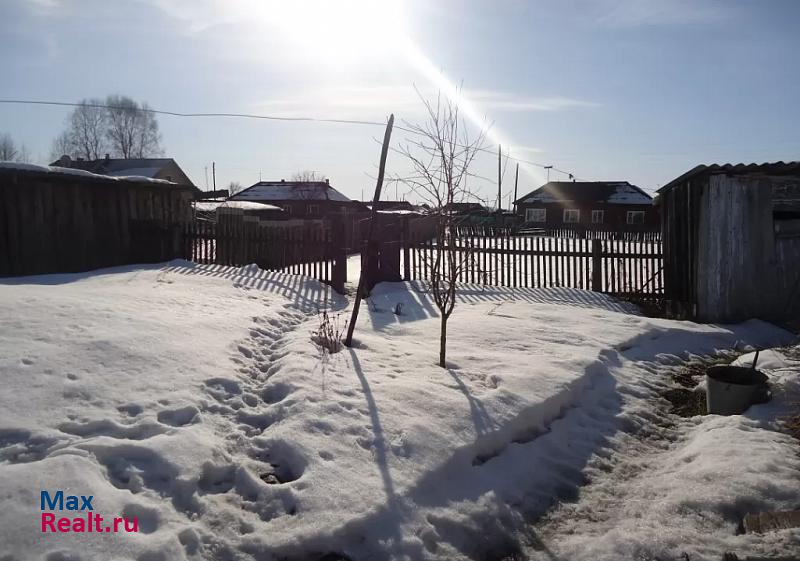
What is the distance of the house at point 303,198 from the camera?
136ft

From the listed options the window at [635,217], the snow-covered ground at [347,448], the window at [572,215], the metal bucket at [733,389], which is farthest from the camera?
the window at [572,215]

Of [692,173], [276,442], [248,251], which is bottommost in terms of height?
[276,442]

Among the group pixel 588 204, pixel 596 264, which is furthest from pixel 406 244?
pixel 588 204

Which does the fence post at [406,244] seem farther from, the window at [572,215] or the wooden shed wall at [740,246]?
the window at [572,215]

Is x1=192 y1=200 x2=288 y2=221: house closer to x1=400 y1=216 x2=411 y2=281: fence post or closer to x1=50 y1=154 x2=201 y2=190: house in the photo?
x1=400 y1=216 x2=411 y2=281: fence post

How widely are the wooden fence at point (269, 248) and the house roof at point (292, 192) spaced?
28263 millimetres

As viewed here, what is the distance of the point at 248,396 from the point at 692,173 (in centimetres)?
874

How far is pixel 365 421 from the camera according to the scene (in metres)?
4.29

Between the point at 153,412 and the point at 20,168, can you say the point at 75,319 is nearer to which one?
the point at 153,412

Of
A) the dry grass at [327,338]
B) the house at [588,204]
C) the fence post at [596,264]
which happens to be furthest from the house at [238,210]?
the house at [588,204]

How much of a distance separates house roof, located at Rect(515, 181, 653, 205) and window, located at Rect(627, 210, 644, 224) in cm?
89

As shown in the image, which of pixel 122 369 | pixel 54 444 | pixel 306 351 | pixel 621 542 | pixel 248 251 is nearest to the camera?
pixel 621 542

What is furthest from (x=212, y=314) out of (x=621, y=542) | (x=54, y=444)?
(x=621, y=542)

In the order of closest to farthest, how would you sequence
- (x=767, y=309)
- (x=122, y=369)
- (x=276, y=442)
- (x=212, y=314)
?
(x=276, y=442) < (x=122, y=369) < (x=212, y=314) < (x=767, y=309)
